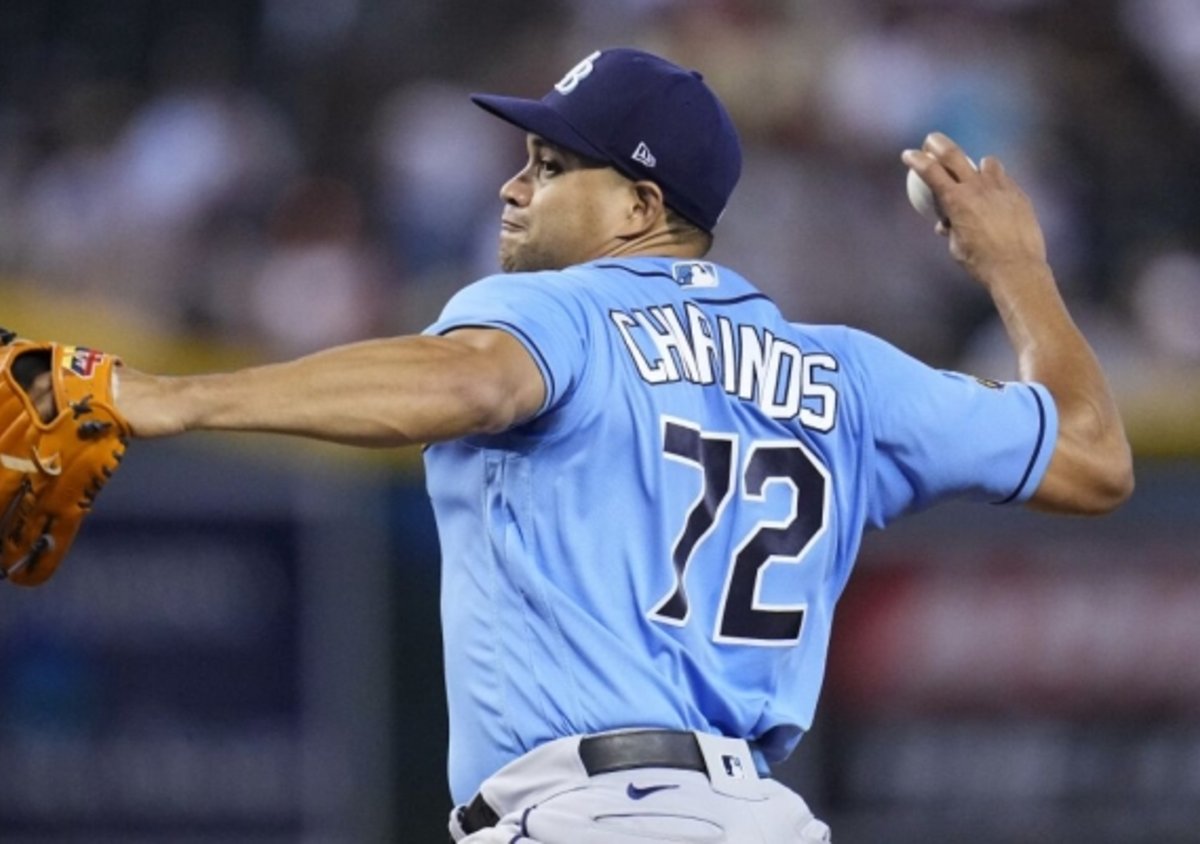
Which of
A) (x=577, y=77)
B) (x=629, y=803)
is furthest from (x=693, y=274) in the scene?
(x=629, y=803)

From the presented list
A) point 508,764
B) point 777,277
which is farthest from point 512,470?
point 777,277

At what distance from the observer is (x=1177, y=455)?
8406 millimetres

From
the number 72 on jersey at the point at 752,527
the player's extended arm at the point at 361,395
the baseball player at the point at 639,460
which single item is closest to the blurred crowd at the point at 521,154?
the baseball player at the point at 639,460

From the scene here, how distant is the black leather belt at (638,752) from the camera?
339cm

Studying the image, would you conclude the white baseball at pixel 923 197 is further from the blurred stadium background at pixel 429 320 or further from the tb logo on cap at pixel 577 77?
the blurred stadium background at pixel 429 320

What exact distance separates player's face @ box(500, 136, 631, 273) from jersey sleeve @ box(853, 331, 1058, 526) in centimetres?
48

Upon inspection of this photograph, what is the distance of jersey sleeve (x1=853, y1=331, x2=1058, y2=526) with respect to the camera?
3840mm

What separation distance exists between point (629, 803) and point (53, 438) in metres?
1.01

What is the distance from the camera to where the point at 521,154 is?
10.2m

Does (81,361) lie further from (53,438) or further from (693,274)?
(693,274)

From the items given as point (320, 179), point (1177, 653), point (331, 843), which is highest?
point (320, 179)

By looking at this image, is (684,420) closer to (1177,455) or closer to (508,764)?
(508,764)

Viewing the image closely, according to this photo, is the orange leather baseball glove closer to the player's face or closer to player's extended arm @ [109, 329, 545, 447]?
player's extended arm @ [109, 329, 545, 447]

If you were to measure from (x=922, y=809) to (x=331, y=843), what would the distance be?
2.16 meters
